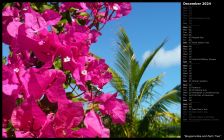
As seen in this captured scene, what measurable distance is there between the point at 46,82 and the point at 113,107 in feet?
0.79

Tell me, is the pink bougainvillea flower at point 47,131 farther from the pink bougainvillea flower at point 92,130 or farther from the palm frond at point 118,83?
the palm frond at point 118,83

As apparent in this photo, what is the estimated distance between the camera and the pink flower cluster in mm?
713

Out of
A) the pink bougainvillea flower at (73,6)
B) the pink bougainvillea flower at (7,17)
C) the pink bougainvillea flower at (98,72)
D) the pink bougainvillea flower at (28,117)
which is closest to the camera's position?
the pink bougainvillea flower at (28,117)

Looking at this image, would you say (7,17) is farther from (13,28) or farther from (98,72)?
(98,72)

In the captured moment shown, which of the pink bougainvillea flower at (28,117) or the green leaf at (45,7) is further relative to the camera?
the green leaf at (45,7)

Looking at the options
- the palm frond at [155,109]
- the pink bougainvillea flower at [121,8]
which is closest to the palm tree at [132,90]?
the palm frond at [155,109]

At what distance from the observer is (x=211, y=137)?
1365 millimetres

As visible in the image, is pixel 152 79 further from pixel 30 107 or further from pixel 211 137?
pixel 30 107

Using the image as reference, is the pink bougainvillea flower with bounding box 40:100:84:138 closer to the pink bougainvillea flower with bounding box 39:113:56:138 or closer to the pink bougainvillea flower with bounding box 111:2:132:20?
the pink bougainvillea flower with bounding box 39:113:56:138

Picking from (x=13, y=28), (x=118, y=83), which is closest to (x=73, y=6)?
(x=13, y=28)

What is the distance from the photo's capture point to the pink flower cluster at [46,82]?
2.34 ft

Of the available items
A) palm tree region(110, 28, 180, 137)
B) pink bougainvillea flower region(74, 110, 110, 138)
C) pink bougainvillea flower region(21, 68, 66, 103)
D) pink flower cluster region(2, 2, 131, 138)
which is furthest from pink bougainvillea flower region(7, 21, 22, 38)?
palm tree region(110, 28, 180, 137)

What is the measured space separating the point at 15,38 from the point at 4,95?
0.13 metres

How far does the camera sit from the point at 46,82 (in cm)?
73
